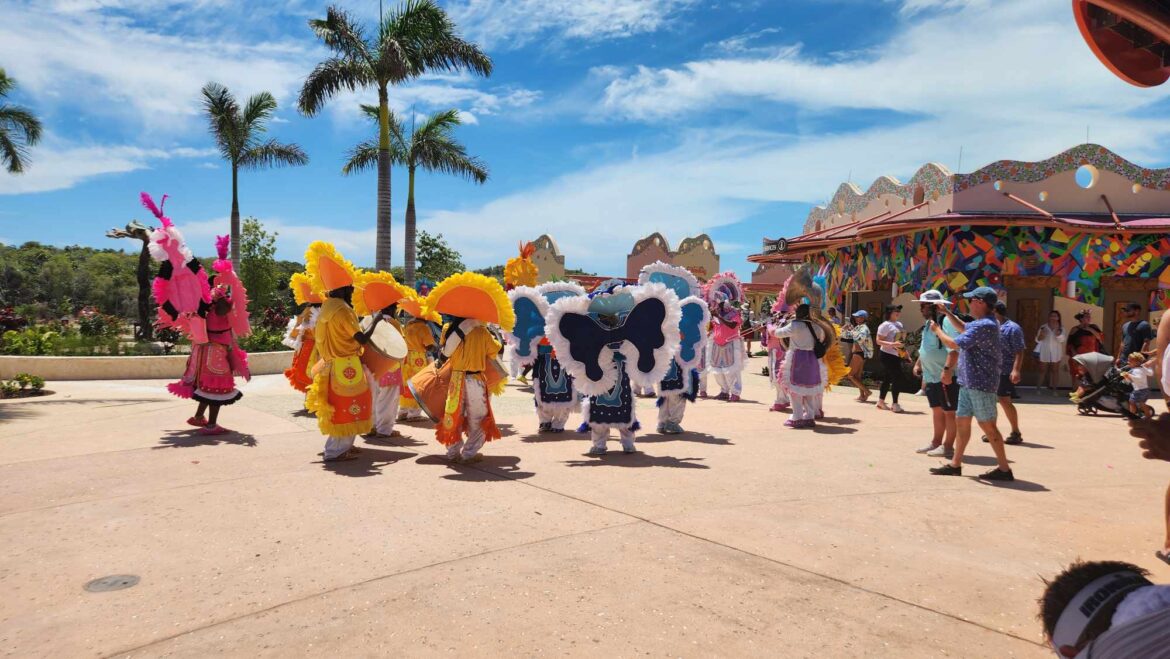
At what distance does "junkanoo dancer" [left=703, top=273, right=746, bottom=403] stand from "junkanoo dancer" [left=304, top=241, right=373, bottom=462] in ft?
22.4

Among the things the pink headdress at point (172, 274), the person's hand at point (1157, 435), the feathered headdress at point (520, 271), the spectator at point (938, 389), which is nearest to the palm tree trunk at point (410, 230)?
the feathered headdress at point (520, 271)

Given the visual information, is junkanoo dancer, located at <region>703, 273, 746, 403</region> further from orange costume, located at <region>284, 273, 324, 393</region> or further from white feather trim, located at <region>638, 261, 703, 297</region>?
orange costume, located at <region>284, 273, 324, 393</region>

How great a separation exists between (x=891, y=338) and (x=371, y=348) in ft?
26.2

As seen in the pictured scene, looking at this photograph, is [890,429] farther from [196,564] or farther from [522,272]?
[196,564]

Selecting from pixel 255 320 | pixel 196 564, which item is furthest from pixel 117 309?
pixel 196 564

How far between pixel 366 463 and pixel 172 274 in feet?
11.0

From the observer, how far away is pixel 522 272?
39.0 ft

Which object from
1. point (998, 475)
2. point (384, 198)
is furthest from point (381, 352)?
point (384, 198)

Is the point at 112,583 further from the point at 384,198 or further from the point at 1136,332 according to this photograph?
the point at 384,198

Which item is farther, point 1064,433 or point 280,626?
point 1064,433

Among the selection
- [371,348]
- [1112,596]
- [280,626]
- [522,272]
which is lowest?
[280,626]

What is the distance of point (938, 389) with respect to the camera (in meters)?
7.12

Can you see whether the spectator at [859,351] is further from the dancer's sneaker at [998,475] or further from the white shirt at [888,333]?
the dancer's sneaker at [998,475]

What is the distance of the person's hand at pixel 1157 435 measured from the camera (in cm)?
221
